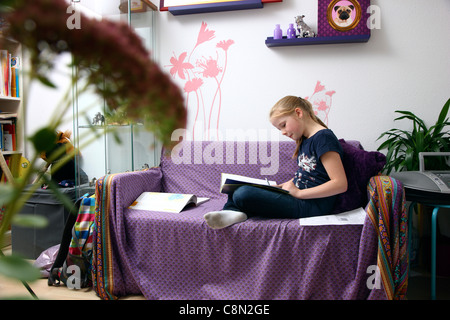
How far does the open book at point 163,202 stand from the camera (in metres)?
1.80

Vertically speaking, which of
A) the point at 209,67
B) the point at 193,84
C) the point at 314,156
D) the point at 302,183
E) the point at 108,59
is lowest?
the point at 302,183

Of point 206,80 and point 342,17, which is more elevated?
point 342,17

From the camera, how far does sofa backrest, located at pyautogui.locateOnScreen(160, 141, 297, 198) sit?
2.10 metres

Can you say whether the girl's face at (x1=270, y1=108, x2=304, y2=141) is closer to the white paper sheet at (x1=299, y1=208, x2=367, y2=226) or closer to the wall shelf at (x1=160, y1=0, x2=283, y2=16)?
the white paper sheet at (x1=299, y1=208, x2=367, y2=226)

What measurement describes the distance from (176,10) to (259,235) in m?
1.75

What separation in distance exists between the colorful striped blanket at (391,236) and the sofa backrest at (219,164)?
27.3 inches

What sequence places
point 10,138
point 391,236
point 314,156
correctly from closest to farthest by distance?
point 10,138, point 391,236, point 314,156

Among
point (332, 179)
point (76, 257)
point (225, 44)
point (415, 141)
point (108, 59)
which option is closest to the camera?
point (108, 59)

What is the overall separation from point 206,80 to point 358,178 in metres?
1.32

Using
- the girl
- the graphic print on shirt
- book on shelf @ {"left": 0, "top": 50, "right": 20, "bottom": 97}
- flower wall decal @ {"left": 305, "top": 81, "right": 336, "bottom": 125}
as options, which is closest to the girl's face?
the girl

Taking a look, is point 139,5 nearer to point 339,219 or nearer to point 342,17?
point 342,17

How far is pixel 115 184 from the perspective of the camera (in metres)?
1.71

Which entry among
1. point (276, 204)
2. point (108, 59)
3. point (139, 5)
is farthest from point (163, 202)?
point (108, 59)

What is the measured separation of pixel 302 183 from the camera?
1698 mm
